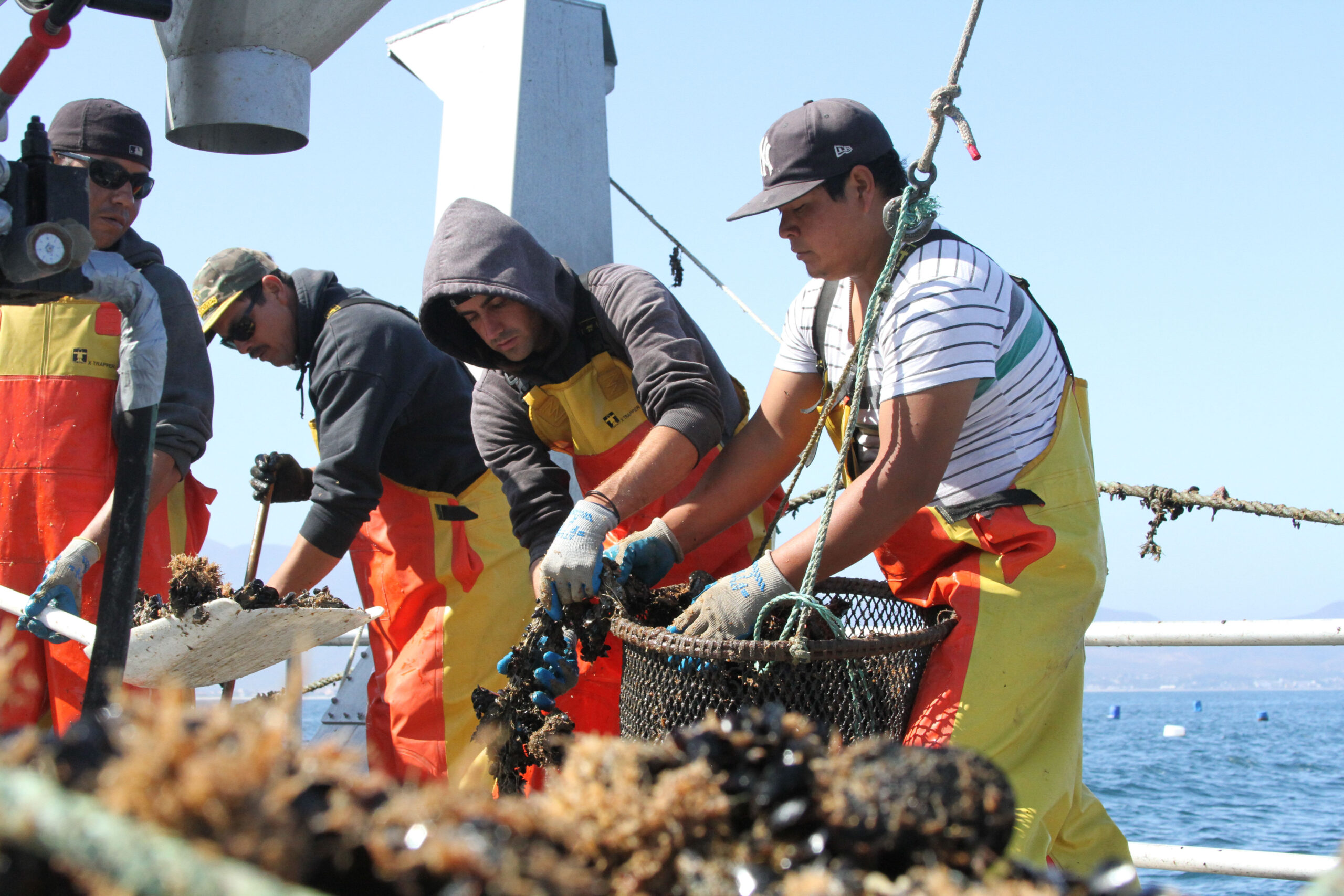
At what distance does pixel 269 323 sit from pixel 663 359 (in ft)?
4.82

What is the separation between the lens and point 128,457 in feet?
7.01

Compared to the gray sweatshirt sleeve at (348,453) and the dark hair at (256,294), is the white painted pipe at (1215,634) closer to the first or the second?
the gray sweatshirt sleeve at (348,453)

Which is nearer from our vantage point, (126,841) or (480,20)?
(126,841)

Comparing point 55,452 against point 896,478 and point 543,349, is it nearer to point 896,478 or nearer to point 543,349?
point 543,349

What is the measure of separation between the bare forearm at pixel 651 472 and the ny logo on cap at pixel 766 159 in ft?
2.08

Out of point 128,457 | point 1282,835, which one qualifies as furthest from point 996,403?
point 1282,835

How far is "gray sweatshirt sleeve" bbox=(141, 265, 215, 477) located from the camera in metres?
3.38

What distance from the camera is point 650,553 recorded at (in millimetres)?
2635

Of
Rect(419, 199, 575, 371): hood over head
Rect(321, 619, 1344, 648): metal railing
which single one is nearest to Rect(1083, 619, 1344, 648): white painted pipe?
Rect(321, 619, 1344, 648): metal railing

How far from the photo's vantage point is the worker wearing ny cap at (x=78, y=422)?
3318 millimetres

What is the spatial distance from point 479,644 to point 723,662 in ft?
5.38

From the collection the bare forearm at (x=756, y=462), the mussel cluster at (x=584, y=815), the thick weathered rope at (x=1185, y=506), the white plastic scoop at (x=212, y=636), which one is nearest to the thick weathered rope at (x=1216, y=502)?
the thick weathered rope at (x=1185, y=506)

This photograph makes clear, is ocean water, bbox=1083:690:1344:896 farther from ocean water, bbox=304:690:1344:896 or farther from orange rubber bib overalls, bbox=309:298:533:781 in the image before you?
orange rubber bib overalls, bbox=309:298:533:781

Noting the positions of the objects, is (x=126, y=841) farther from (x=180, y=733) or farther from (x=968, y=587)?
(x=968, y=587)
